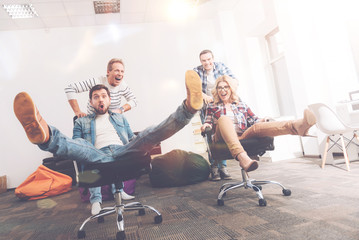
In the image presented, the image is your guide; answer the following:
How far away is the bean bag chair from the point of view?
295 cm

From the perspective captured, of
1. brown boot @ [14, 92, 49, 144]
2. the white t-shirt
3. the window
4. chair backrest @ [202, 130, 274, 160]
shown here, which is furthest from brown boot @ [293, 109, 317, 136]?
the window

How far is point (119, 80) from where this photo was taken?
8.37 feet

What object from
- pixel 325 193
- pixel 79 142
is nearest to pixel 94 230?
pixel 79 142

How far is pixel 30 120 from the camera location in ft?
4.03

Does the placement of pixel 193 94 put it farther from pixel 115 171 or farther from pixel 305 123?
pixel 305 123

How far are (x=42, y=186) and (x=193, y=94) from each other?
3148 millimetres

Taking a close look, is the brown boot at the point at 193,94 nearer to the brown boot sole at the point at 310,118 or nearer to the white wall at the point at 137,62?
the brown boot sole at the point at 310,118

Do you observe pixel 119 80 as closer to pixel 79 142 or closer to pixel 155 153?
pixel 79 142

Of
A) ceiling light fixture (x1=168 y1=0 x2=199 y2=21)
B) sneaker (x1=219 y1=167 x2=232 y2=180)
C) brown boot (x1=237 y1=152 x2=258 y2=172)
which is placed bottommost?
sneaker (x1=219 y1=167 x2=232 y2=180)

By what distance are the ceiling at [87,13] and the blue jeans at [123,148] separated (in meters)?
3.93

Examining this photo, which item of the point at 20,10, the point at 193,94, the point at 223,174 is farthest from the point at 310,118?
the point at 20,10

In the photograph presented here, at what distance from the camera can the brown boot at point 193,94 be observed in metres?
1.35

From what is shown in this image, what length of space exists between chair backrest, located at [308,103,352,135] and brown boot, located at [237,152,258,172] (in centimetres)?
161

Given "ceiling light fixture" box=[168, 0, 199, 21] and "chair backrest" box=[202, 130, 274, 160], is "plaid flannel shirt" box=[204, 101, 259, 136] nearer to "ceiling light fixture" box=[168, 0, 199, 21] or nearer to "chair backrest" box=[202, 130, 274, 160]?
"chair backrest" box=[202, 130, 274, 160]
